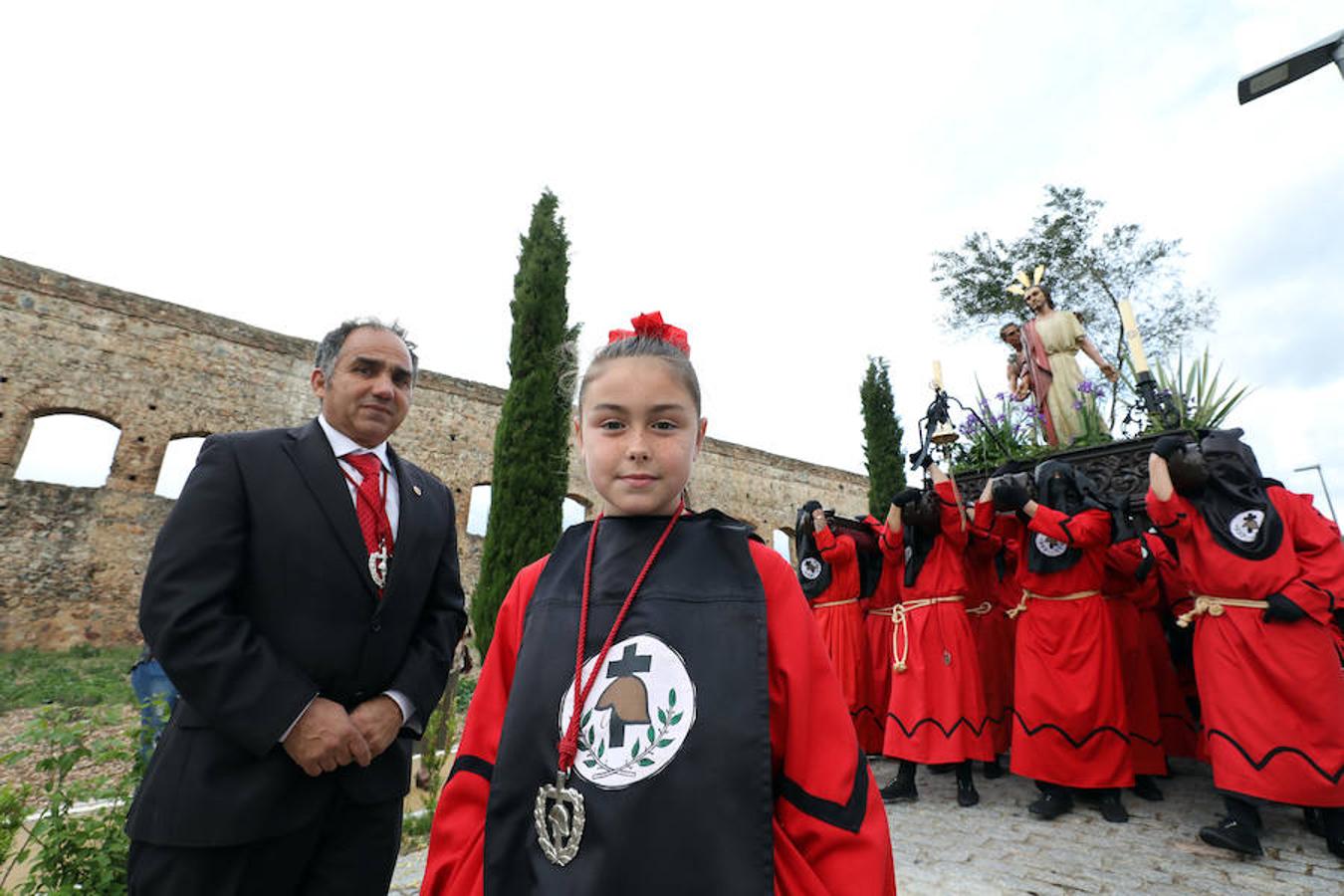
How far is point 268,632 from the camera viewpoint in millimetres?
1696

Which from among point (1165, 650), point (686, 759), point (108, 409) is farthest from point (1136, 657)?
point (108, 409)

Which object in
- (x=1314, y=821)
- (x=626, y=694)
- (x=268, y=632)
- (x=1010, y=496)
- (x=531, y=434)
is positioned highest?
(x=531, y=434)

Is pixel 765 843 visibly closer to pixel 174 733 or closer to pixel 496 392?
pixel 174 733

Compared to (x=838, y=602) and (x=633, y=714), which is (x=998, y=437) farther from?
(x=633, y=714)

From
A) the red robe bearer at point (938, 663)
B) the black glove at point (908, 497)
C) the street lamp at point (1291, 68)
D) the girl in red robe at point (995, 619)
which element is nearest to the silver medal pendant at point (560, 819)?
the red robe bearer at point (938, 663)

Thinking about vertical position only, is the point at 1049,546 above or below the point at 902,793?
above

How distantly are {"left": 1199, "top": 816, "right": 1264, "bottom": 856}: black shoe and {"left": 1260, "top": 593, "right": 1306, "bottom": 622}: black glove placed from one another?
3.48ft

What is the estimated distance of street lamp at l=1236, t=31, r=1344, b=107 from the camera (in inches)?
144

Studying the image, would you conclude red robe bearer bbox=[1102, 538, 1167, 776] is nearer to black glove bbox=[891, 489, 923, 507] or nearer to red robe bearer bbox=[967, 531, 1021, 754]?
red robe bearer bbox=[967, 531, 1021, 754]

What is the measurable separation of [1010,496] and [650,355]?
11.4 feet

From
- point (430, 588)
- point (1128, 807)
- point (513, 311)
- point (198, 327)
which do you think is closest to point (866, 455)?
point (513, 311)

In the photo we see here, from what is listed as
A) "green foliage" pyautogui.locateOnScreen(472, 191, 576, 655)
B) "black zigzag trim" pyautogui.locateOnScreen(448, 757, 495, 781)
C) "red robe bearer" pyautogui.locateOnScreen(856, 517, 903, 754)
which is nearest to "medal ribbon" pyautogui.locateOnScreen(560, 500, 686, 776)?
"black zigzag trim" pyautogui.locateOnScreen(448, 757, 495, 781)

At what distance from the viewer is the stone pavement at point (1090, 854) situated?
8.91 feet

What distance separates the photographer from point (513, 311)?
10828 millimetres
